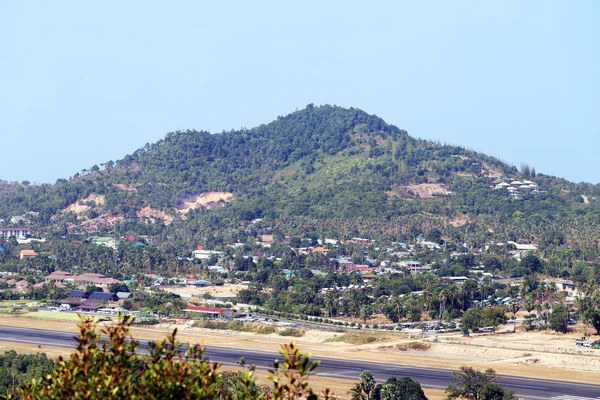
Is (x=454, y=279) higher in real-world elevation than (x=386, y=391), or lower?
higher

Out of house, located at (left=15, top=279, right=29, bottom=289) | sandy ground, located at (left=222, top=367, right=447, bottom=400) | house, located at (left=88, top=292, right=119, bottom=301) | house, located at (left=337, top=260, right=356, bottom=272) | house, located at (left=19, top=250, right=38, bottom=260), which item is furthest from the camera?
house, located at (left=19, top=250, right=38, bottom=260)

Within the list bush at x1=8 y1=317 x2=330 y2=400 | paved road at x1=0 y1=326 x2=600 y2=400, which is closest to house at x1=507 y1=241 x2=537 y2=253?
paved road at x1=0 y1=326 x2=600 y2=400

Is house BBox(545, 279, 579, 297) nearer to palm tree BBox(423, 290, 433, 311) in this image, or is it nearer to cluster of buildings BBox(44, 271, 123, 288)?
palm tree BBox(423, 290, 433, 311)

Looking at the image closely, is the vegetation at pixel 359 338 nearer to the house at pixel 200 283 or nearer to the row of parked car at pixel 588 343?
the row of parked car at pixel 588 343

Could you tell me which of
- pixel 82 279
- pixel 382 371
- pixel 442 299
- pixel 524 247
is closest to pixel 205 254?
Result: pixel 82 279

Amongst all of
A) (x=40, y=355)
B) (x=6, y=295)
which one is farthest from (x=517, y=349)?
(x=6, y=295)

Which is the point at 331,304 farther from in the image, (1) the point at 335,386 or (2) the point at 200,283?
(1) the point at 335,386
